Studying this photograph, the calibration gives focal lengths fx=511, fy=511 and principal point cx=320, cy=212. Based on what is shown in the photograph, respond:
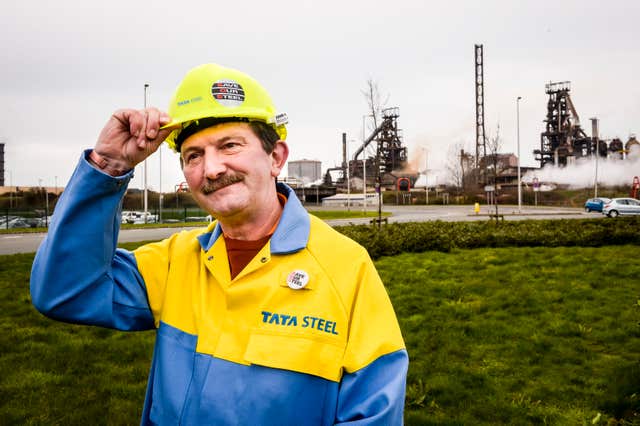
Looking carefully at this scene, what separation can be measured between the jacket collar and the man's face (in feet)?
0.38

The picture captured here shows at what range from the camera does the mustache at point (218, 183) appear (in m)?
1.90

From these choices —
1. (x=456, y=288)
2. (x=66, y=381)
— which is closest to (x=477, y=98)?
(x=456, y=288)

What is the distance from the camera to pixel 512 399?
4688mm

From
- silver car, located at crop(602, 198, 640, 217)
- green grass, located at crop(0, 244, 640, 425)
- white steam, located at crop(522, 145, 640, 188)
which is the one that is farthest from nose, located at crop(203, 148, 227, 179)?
white steam, located at crop(522, 145, 640, 188)

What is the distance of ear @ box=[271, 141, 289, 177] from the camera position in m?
2.11

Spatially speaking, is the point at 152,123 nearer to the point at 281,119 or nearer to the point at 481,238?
the point at 281,119

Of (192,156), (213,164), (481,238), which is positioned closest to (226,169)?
(213,164)

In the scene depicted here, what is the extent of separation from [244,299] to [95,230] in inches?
22.6

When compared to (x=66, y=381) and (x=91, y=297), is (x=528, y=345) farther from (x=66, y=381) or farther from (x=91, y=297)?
(x=91, y=297)

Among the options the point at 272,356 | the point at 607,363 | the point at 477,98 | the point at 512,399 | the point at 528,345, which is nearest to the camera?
the point at 272,356

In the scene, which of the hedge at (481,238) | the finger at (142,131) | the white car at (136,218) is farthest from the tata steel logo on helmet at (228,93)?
the white car at (136,218)

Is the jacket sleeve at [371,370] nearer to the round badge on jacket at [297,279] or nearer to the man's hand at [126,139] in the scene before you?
the round badge on jacket at [297,279]

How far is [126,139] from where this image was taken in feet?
6.05

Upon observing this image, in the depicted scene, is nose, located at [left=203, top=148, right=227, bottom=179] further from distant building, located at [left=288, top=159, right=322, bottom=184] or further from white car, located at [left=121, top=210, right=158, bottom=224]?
distant building, located at [left=288, top=159, right=322, bottom=184]
